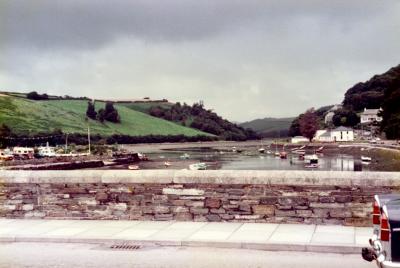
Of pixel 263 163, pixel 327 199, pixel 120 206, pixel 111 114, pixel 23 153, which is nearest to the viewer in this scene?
pixel 327 199

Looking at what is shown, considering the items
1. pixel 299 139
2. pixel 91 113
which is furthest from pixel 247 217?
pixel 91 113

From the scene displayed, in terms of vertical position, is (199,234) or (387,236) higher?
(387,236)

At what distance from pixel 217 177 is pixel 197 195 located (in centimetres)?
55

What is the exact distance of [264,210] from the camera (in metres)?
10.6

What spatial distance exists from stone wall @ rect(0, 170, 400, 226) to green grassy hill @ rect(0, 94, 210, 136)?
14736 cm

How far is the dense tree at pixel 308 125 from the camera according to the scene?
584ft

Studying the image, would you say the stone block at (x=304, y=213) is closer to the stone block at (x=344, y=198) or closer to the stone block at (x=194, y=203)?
the stone block at (x=344, y=198)

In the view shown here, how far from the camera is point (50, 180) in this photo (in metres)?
11.6

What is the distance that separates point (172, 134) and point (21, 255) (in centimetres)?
18836

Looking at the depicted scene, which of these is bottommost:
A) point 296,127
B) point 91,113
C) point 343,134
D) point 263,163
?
point 263,163

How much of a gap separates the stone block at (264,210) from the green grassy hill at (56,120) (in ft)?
491

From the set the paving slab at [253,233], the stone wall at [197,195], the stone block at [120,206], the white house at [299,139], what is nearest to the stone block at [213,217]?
the stone wall at [197,195]

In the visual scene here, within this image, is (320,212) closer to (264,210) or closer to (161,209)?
(264,210)

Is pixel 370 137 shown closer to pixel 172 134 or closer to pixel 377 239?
pixel 172 134
